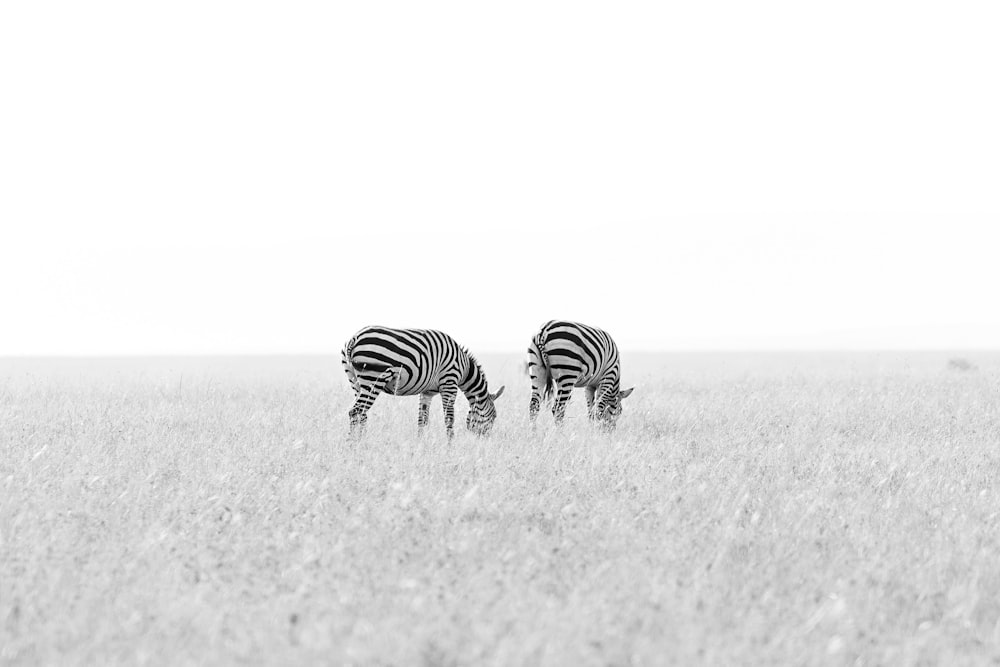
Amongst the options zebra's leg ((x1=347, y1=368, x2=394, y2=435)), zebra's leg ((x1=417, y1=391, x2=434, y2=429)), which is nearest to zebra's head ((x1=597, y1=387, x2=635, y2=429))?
zebra's leg ((x1=417, y1=391, x2=434, y2=429))

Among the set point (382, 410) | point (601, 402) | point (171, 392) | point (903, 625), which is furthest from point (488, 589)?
point (171, 392)

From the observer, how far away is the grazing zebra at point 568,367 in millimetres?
15352

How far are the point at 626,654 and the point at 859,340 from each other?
140m

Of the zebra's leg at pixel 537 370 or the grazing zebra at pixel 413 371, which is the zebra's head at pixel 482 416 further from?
the zebra's leg at pixel 537 370

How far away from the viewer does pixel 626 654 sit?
5.12 meters

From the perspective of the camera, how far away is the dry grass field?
5.28 m

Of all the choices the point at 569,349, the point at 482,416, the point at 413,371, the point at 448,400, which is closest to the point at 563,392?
the point at 569,349

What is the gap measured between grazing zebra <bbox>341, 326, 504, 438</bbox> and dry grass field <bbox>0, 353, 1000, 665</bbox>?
2.17 ft

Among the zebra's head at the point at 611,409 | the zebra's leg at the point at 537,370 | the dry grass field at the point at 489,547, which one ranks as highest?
the zebra's leg at the point at 537,370

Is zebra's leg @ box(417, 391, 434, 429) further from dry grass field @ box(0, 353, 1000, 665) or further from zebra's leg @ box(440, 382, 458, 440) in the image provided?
dry grass field @ box(0, 353, 1000, 665)

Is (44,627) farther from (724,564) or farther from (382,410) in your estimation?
(382,410)

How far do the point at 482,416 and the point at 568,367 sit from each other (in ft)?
6.54

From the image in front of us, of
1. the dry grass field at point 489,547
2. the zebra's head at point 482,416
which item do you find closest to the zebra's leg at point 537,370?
the zebra's head at point 482,416

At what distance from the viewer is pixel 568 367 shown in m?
15.4
